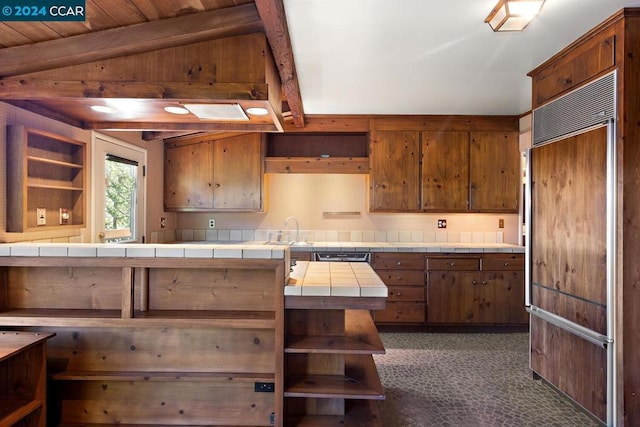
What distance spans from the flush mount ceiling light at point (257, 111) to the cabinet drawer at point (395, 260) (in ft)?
6.79

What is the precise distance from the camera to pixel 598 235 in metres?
2.05

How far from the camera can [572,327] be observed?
2.22 m

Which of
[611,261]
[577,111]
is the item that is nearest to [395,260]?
[611,261]

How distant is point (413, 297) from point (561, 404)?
5.10ft

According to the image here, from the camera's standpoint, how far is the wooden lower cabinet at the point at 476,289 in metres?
3.73

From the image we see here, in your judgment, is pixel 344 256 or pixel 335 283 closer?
pixel 335 283

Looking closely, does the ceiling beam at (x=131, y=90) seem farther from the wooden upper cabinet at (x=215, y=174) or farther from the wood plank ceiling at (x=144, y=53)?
the wooden upper cabinet at (x=215, y=174)

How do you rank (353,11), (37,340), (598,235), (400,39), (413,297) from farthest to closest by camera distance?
(413,297) → (400,39) → (598,235) → (353,11) → (37,340)

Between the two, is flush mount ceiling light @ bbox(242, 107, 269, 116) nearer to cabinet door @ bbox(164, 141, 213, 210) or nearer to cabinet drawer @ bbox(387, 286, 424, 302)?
cabinet door @ bbox(164, 141, 213, 210)

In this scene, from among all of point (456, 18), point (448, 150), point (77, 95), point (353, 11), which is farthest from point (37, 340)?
point (448, 150)

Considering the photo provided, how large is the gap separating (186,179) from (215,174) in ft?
1.18

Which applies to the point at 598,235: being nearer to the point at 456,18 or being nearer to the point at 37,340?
the point at 456,18

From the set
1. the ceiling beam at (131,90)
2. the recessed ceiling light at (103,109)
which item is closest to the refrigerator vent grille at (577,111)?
the ceiling beam at (131,90)

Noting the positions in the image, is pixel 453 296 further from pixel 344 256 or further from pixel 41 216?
pixel 41 216
